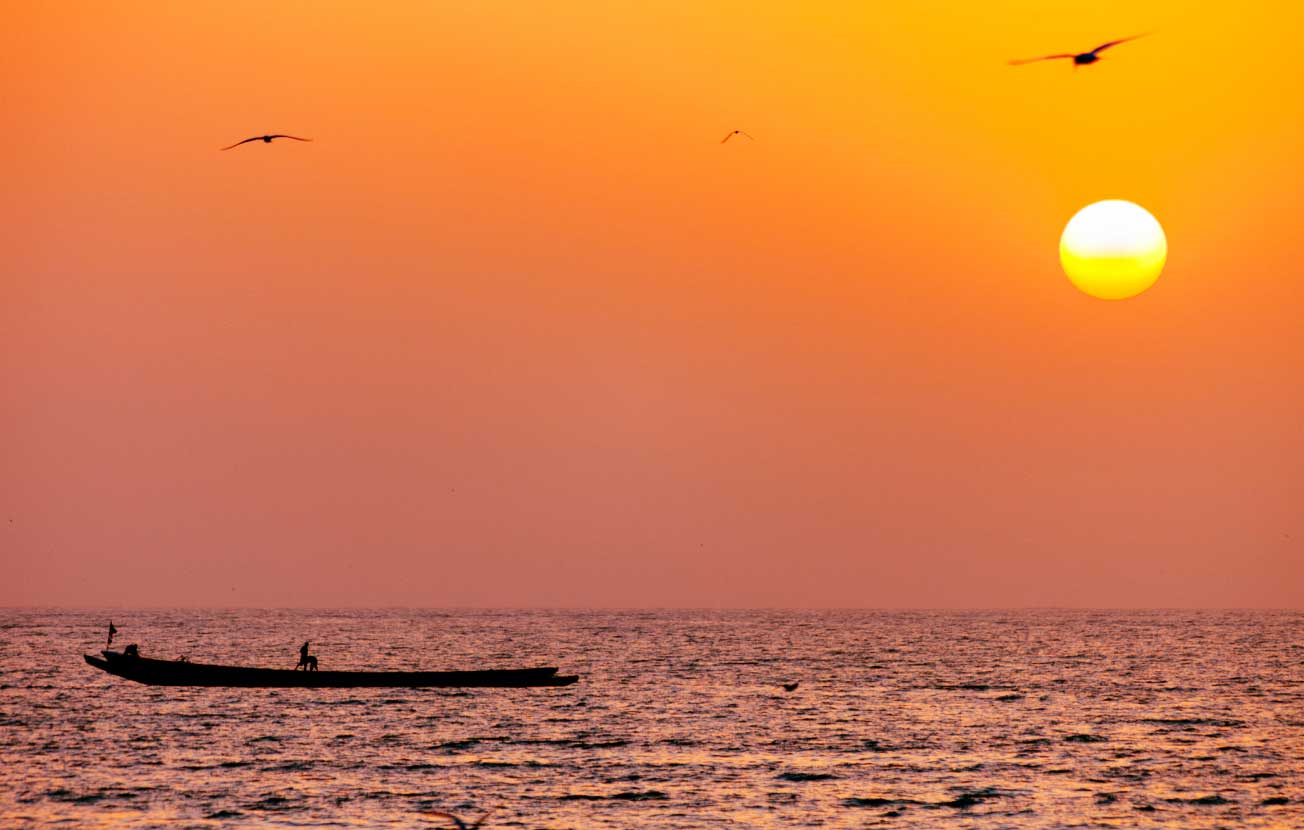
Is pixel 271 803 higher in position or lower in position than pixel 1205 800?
lower

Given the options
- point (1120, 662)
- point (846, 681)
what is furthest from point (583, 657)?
point (1120, 662)

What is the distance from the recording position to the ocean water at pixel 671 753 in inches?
2023

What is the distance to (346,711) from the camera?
3462 inches

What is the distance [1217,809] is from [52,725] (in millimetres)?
58379

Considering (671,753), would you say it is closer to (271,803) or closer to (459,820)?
(459,820)

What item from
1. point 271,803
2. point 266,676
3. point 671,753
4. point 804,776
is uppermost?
point 266,676

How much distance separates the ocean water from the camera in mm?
51375

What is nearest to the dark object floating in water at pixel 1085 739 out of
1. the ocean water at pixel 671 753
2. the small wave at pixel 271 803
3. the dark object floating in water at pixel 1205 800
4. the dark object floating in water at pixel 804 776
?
the ocean water at pixel 671 753

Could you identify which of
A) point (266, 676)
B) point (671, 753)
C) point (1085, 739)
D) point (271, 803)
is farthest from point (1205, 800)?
point (266, 676)

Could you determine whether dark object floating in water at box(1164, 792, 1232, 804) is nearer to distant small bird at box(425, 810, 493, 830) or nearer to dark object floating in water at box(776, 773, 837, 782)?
dark object floating in water at box(776, 773, 837, 782)

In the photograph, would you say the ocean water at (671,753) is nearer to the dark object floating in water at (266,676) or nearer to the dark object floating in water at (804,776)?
the dark object floating in water at (804,776)

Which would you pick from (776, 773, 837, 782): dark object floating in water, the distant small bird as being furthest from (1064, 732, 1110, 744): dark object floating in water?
the distant small bird

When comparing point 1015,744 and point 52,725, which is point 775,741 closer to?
point 1015,744

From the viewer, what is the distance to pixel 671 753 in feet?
220
